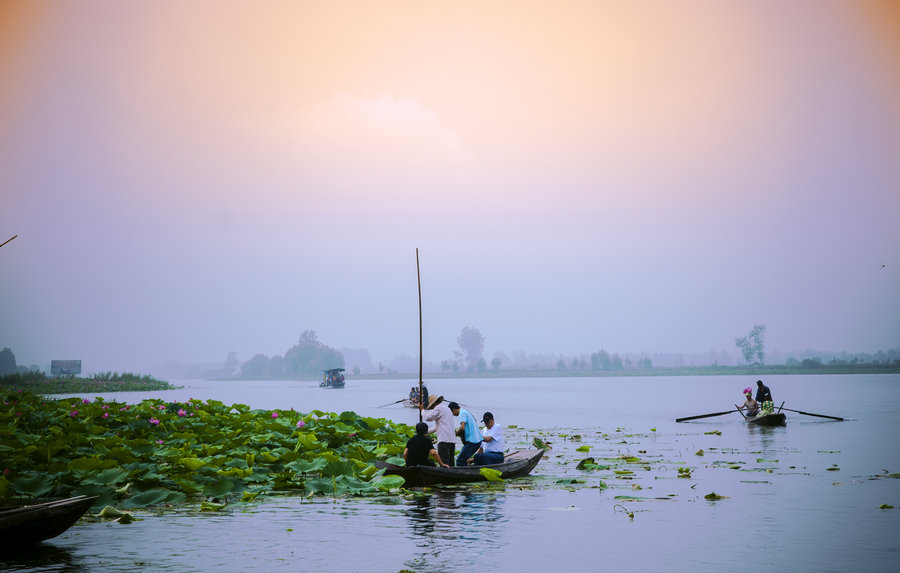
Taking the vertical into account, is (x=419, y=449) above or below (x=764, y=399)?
below

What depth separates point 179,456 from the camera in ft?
57.3

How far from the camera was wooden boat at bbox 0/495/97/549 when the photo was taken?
11.6 metres

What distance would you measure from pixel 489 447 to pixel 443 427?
1.55m

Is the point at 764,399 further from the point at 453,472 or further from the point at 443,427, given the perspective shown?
the point at 453,472

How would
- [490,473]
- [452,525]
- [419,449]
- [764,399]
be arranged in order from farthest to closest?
[764,399], [490,473], [419,449], [452,525]

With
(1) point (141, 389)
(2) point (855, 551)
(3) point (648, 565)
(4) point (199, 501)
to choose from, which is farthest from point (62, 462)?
(1) point (141, 389)

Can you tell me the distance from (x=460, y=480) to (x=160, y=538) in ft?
25.0

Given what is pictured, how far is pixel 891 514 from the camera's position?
16.1 metres

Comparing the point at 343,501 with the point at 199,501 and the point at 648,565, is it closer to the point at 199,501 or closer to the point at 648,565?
the point at 199,501

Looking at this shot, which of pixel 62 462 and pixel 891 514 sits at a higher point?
pixel 62 462

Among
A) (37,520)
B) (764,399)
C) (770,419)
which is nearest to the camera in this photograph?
(37,520)

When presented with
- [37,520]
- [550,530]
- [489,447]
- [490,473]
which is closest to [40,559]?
[37,520]

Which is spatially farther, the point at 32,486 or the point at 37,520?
the point at 32,486

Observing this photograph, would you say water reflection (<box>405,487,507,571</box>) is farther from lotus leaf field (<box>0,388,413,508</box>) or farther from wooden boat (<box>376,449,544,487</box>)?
lotus leaf field (<box>0,388,413,508</box>)
